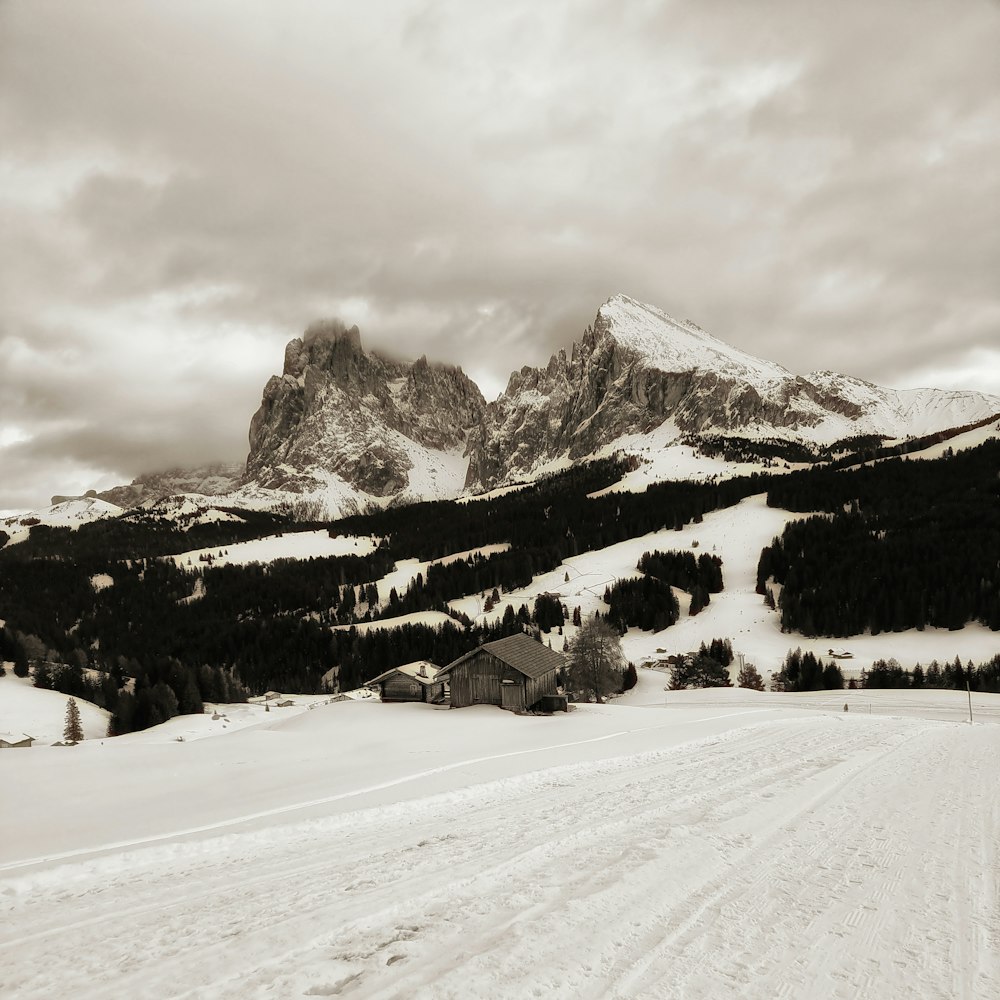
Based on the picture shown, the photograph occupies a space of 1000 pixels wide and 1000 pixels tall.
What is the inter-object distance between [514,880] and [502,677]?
3618cm

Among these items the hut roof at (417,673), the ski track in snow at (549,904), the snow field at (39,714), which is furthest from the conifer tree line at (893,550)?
the snow field at (39,714)

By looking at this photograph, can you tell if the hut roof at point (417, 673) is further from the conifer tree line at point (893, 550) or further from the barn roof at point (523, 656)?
the conifer tree line at point (893, 550)

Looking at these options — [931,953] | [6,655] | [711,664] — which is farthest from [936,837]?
[6,655]

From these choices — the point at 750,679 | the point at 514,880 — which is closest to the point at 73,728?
the point at 514,880

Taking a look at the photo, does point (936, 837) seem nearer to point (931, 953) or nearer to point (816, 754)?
point (931, 953)

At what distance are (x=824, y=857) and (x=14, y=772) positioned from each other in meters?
20.3

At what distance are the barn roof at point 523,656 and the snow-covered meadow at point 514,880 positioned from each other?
1026 inches

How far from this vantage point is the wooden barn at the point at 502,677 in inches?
1656

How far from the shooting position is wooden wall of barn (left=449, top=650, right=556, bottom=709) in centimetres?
4209

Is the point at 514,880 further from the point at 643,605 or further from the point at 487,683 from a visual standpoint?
the point at 643,605

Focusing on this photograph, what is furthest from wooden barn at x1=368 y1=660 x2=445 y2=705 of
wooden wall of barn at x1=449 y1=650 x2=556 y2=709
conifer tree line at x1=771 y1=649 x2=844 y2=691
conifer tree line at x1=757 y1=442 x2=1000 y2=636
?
conifer tree line at x1=757 y1=442 x2=1000 y2=636

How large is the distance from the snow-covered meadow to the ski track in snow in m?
0.04

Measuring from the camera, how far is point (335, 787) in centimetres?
1451

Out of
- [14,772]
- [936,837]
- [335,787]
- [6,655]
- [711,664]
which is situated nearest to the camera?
[936,837]
